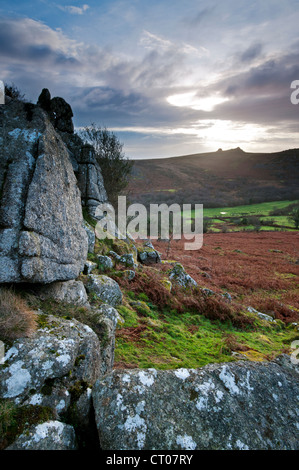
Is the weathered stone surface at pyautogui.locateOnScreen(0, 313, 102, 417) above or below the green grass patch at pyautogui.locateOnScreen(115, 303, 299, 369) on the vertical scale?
above

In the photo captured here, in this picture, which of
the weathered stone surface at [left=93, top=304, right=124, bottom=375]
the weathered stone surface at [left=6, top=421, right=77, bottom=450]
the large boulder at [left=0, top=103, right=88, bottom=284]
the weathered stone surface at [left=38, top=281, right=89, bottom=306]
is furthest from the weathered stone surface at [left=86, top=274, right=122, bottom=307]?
the weathered stone surface at [left=6, top=421, right=77, bottom=450]

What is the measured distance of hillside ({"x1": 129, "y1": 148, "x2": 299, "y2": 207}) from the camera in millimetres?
100831

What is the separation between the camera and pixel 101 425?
2957 millimetres

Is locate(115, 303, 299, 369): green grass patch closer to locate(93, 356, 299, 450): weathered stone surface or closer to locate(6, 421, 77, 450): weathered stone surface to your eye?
locate(93, 356, 299, 450): weathered stone surface

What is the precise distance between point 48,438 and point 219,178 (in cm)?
15212

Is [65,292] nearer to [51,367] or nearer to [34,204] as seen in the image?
[34,204]

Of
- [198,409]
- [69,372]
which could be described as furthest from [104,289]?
[198,409]

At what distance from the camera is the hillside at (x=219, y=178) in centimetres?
10083

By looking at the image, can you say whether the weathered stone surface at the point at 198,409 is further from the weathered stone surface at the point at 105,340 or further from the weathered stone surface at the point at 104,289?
the weathered stone surface at the point at 104,289

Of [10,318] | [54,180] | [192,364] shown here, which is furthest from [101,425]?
[54,180]

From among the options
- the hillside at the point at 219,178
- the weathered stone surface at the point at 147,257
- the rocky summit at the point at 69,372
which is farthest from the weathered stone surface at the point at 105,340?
the hillside at the point at 219,178

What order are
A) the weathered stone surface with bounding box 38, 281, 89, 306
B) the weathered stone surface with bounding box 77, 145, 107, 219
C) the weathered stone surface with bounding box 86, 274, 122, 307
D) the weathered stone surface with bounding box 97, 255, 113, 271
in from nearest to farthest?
1. the weathered stone surface with bounding box 38, 281, 89, 306
2. the weathered stone surface with bounding box 86, 274, 122, 307
3. the weathered stone surface with bounding box 97, 255, 113, 271
4. the weathered stone surface with bounding box 77, 145, 107, 219

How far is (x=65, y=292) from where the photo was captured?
5.95 meters

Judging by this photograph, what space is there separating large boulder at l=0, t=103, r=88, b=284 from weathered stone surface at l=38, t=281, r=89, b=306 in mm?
337
